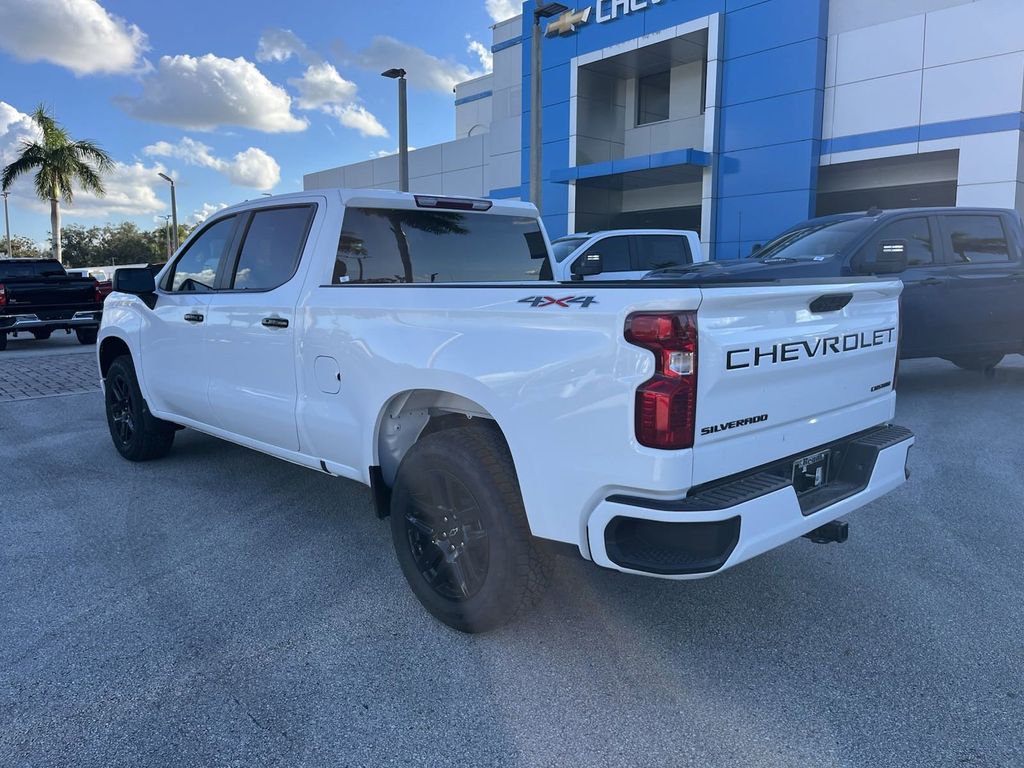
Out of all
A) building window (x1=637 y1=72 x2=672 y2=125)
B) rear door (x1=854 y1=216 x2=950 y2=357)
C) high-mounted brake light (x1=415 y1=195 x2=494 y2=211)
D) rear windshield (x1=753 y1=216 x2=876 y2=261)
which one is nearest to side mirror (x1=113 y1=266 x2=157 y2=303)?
high-mounted brake light (x1=415 y1=195 x2=494 y2=211)

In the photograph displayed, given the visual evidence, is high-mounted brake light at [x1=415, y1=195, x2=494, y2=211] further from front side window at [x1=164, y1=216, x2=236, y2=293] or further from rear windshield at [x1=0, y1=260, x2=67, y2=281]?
rear windshield at [x1=0, y1=260, x2=67, y2=281]

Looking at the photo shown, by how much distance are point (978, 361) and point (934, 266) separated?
2.21 m

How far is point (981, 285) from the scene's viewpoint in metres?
8.00

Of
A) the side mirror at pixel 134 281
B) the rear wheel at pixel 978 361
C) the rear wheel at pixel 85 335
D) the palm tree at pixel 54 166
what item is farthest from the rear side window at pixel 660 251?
the palm tree at pixel 54 166

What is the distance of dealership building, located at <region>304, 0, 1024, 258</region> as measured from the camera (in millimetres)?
15727

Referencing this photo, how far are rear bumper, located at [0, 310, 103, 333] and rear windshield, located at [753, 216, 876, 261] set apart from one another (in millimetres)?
12181

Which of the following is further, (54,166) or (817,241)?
(54,166)

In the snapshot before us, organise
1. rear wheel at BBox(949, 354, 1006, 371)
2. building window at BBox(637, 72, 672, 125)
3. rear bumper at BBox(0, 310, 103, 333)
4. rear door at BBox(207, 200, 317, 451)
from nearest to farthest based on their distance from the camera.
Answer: rear door at BBox(207, 200, 317, 451) < rear wheel at BBox(949, 354, 1006, 371) < rear bumper at BBox(0, 310, 103, 333) < building window at BBox(637, 72, 672, 125)

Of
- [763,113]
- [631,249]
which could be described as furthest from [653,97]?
[631,249]

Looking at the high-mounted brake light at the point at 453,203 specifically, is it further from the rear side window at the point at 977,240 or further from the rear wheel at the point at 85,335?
the rear wheel at the point at 85,335

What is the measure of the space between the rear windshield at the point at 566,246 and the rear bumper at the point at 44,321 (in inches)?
346

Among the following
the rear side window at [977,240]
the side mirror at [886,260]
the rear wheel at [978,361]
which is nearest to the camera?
the side mirror at [886,260]

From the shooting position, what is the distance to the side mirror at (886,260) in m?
7.07

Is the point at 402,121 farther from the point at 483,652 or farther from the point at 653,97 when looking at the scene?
the point at 483,652
